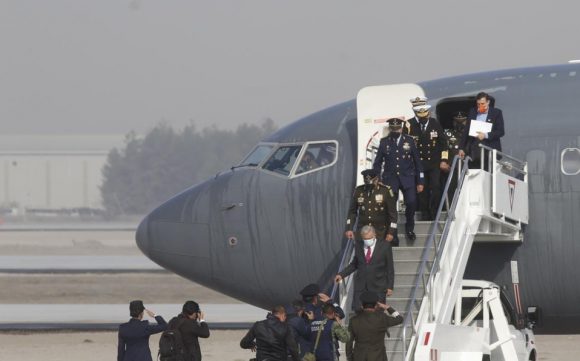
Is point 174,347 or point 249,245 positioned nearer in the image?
point 174,347

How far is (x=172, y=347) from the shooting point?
20516 millimetres

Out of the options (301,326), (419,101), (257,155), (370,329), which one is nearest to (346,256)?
(301,326)

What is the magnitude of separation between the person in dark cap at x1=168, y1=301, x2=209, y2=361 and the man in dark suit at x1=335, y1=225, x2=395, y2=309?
95.1 inches

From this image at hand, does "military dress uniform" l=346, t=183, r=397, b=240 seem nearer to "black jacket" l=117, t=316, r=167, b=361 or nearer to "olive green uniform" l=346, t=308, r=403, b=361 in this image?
"olive green uniform" l=346, t=308, r=403, b=361

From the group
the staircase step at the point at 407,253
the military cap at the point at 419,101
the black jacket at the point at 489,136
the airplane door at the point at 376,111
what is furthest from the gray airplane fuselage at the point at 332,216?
the staircase step at the point at 407,253

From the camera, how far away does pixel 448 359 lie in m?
20.8

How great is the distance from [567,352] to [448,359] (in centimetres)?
1261

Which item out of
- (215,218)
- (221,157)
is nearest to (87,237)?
(221,157)

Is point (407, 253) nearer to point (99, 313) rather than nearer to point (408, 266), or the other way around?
point (408, 266)

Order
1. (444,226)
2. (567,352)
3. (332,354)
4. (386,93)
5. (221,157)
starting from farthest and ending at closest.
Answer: (221,157) < (567,352) < (386,93) < (444,226) < (332,354)

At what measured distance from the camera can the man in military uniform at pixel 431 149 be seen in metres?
22.3

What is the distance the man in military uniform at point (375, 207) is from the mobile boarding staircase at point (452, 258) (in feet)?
1.64

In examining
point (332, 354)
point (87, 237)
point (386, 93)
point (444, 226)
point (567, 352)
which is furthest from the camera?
point (87, 237)

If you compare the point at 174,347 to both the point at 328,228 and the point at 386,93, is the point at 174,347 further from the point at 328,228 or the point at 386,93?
the point at 386,93
